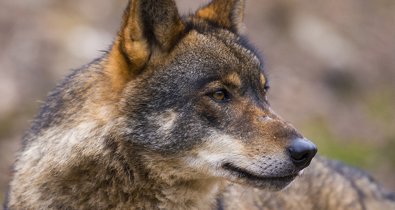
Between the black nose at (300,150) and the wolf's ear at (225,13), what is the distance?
134 cm

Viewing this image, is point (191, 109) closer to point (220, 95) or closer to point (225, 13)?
point (220, 95)

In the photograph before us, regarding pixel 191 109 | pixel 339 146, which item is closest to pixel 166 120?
pixel 191 109

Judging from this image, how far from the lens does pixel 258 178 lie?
216 inches

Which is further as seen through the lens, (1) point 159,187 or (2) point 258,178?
(1) point 159,187

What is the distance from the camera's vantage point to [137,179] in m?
5.59

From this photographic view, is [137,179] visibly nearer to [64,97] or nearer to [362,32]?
[64,97]

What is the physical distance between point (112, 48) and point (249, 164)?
1.28 metres

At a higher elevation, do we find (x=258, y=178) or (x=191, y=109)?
(x=191, y=109)

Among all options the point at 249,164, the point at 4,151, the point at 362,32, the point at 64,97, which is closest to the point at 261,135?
the point at 249,164

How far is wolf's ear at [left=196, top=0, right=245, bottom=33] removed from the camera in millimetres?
6336

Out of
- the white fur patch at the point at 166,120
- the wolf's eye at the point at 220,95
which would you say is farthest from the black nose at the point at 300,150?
the white fur patch at the point at 166,120

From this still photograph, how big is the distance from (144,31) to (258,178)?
1.24 meters

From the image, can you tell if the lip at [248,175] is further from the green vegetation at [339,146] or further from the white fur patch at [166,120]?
the green vegetation at [339,146]

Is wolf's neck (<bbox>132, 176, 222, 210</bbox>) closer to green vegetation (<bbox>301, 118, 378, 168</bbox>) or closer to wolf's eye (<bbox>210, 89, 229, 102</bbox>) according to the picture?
wolf's eye (<bbox>210, 89, 229, 102</bbox>)
